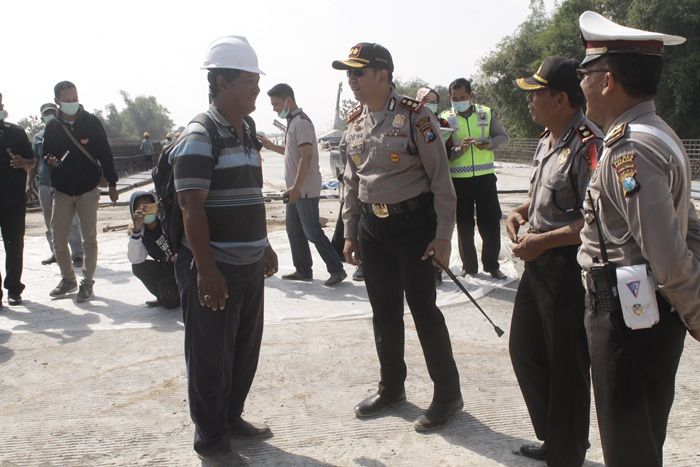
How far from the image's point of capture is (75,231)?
7.59 m

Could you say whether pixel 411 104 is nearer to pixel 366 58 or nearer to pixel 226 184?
pixel 366 58

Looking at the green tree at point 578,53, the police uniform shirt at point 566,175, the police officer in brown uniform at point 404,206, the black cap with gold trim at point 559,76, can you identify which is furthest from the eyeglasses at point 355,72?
the green tree at point 578,53

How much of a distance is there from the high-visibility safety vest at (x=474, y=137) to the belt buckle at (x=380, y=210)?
2.96m

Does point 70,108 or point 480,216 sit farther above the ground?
point 70,108

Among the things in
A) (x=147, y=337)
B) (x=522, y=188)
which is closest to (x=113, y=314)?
(x=147, y=337)

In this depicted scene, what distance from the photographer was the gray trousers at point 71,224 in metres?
5.97

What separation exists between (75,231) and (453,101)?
4.75 m

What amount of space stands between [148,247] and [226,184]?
3008 mm

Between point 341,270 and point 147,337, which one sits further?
point 341,270

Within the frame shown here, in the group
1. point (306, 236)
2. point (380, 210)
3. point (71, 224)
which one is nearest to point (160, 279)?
point (71, 224)

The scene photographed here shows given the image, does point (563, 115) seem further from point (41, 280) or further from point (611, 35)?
point (41, 280)

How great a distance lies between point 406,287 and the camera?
337 centimetres

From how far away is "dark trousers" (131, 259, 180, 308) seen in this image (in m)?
5.47

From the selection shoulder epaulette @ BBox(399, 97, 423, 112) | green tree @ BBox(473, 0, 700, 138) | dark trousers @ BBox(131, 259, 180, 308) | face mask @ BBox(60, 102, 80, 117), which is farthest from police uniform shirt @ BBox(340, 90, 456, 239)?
green tree @ BBox(473, 0, 700, 138)
